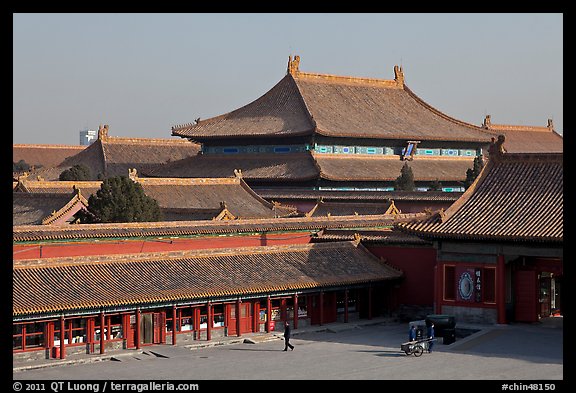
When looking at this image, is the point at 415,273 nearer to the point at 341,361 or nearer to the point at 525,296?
the point at 525,296

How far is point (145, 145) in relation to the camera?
93.6 meters

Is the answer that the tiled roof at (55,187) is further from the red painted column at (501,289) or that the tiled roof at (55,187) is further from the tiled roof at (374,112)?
the red painted column at (501,289)

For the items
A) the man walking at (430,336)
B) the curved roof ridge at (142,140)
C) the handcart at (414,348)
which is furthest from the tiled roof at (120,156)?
the handcart at (414,348)

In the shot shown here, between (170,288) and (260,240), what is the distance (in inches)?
475

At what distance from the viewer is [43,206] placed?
5588 cm

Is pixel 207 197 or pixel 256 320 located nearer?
pixel 256 320

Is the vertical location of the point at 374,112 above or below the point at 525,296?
above

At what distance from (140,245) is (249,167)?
2929 centimetres

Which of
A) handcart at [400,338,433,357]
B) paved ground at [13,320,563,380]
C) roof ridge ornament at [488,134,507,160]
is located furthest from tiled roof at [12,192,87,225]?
handcart at [400,338,433,357]

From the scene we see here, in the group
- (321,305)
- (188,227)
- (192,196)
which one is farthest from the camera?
(192,196)

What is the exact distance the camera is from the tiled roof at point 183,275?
35500mm

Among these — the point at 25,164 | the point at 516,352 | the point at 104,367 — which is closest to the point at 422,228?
the point at 516,352

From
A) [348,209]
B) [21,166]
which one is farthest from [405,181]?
[21,166]
